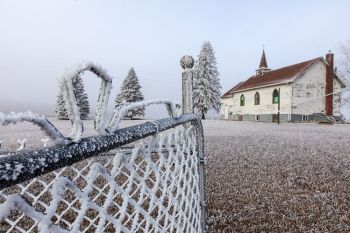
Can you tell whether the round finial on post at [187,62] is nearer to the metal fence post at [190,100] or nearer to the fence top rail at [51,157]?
→ the metal fence post at [190,100]

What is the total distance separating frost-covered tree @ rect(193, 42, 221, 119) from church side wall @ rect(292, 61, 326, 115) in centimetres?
2012

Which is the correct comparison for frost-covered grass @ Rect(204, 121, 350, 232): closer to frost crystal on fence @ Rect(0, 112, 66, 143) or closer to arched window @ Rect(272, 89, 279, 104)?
frost crystal on fence @ Rect(0, 112, 66, 143)

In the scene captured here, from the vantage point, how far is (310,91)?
1378 inches

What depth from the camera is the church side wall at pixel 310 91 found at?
3452cm

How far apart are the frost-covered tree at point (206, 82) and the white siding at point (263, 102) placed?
6530 mm

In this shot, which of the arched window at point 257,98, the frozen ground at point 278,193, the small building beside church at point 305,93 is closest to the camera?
the frozen ground at point 278,193

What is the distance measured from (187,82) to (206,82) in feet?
166

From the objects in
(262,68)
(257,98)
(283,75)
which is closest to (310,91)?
(283,75)

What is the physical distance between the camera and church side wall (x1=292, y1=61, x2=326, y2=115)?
34522 mm

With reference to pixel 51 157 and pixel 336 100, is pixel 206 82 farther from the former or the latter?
pixel 51 157

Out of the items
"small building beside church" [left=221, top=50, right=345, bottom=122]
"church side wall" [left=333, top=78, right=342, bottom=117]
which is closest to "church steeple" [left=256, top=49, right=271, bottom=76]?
"small building beside church" [left=221, top=50, right=345, bottom=122]

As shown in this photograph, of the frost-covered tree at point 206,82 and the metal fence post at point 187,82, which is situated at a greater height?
the frost-covered tree at point 206,82

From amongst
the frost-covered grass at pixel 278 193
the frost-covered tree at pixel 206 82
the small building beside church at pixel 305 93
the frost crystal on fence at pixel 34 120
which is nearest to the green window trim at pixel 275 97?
the small building beside church at pixel 305 93

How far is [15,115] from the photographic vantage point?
631 mm
